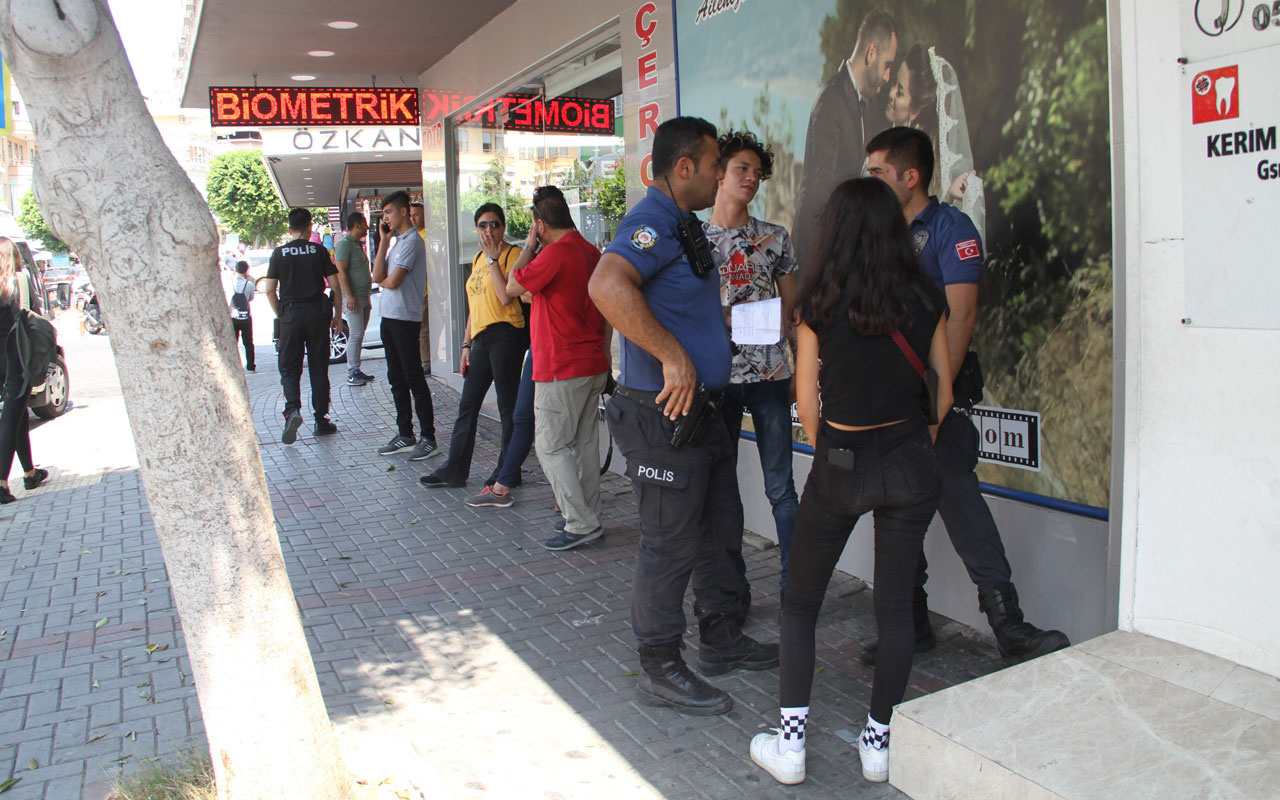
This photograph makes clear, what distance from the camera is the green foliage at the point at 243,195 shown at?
270 feet

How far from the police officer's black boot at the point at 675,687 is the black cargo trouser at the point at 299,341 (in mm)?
6355

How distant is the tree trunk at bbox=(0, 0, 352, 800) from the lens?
2439 millimetres

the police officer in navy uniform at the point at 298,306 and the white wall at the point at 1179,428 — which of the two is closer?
the white wall at the point at 1179,428

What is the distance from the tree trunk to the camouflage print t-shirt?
7.42 feet

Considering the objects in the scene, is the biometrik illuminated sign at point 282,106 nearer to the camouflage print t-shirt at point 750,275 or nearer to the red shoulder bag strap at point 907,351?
the camouflage print t-shirt at point 750,275

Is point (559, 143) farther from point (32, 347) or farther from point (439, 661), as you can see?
point (439, 661)

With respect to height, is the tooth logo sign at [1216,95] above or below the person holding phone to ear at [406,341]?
above

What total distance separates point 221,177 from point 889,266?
88.2m

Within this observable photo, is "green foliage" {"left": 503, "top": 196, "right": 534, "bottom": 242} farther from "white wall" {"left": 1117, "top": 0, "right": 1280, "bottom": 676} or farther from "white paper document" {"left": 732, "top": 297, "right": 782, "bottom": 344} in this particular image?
"white wall" {"left": 1117, "top": 0, "right": 1280, "bottom": 676}

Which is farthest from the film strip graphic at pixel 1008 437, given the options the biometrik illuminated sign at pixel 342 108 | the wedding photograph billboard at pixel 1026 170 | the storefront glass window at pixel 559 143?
the biometrik illuminated sign at pixel 342 108

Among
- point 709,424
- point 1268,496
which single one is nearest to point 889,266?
point 709,424

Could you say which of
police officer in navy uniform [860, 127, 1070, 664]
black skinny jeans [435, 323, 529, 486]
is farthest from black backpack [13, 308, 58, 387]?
police officer in navy uniform [860, 127, 1070, 664]

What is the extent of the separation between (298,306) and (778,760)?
24.0ft

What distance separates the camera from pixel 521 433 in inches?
260
